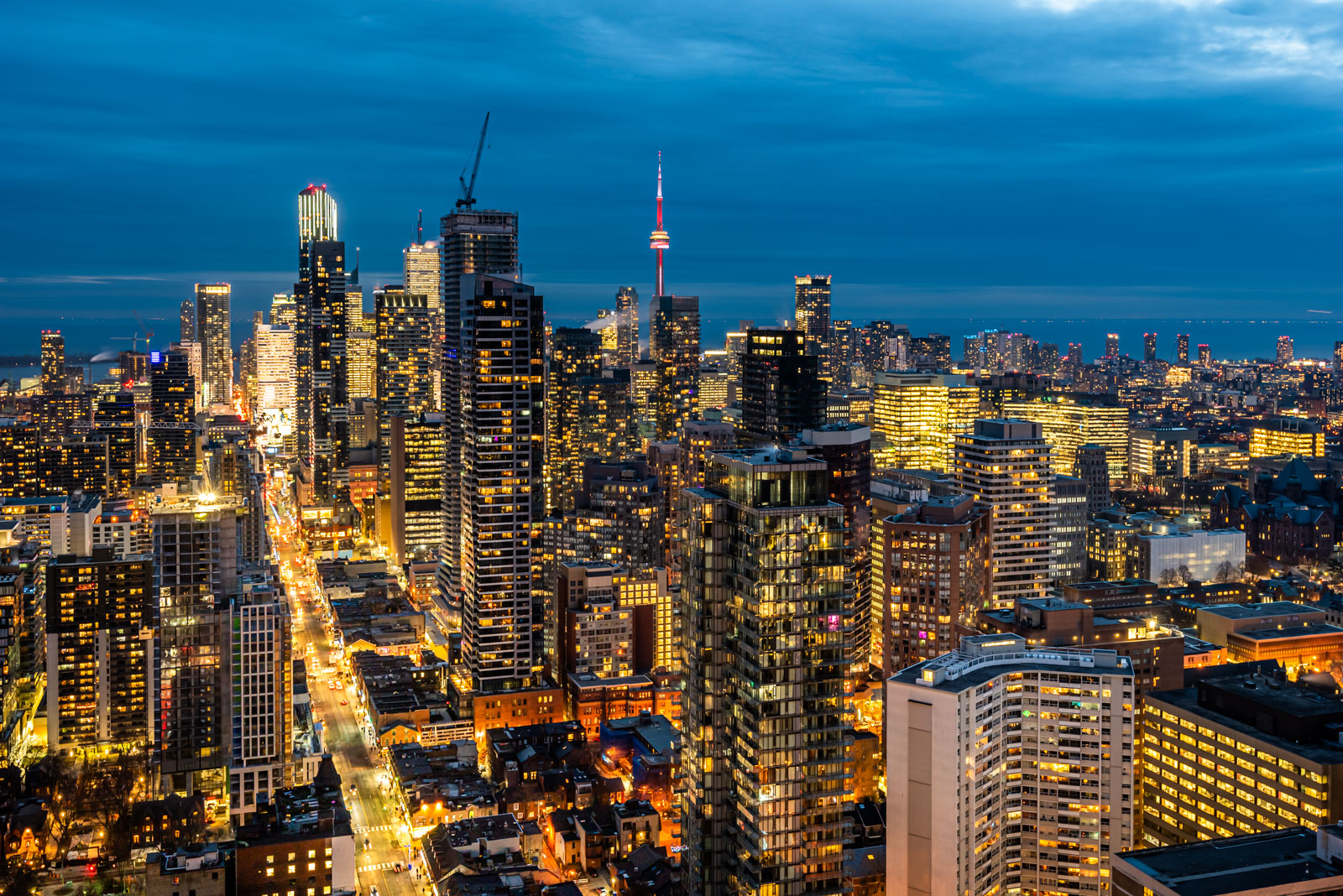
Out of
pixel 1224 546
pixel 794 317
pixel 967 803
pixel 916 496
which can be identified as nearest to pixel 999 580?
pixel 916 496

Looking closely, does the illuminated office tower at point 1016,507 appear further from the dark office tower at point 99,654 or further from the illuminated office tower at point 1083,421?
the illuminated office tower at point 1083,421

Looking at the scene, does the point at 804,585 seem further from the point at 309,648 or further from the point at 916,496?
the point at 309,648

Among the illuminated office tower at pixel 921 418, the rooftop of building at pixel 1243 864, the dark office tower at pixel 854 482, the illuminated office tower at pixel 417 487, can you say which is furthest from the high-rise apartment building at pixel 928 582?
the illuminated office tower at pixel 417 487

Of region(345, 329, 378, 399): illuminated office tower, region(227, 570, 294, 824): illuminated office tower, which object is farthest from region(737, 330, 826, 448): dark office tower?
region(345, 329, 378, 399): illuminated office tower

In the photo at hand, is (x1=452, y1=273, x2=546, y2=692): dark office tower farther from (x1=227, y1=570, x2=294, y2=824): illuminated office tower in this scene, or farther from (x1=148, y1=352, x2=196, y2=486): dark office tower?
(x1=148, y1=352, x2=196, y2=486): dark office tower

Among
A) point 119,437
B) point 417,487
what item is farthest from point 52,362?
point 417,487

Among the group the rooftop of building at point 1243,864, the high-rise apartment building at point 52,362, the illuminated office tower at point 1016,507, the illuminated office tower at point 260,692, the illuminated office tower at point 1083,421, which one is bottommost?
the illuminated office tower at point 260,692

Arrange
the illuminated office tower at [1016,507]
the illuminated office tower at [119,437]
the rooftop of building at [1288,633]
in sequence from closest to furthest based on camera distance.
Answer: the rooftop of building at [1288,633] < the illuminated office tower at [1016,507] < the illuminated office tower at [119,437]
